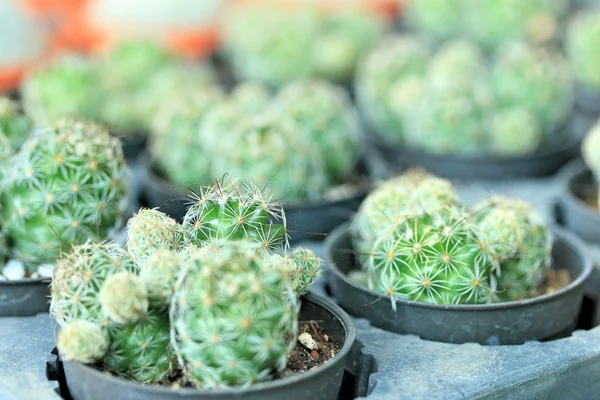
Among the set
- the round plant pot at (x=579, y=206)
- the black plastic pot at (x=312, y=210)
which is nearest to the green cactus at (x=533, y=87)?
the round plant pot at (x=579, y=206)

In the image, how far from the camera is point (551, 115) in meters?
3.49

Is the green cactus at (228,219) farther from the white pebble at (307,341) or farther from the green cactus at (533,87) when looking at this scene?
the green cactus at (533,87)

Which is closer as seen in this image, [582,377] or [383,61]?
[582,377]

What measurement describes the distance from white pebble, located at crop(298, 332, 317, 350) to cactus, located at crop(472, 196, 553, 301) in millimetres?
464

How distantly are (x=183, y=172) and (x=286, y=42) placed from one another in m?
1.60

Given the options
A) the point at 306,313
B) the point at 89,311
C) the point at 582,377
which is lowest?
the point at 582,377

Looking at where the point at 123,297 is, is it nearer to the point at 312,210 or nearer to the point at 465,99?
the point at 312,210

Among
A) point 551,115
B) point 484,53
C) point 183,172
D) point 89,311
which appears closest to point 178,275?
point 89,311

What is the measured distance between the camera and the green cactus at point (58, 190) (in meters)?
2.04

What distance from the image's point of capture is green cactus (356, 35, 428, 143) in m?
3.55

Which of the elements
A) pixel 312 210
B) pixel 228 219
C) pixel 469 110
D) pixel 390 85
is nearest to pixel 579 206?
pixel 469 110

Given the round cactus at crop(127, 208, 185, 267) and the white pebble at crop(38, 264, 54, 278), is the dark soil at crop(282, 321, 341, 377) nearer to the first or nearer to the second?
the round cactus at crop(127, 208, 185, 267)

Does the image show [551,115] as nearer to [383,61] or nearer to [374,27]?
[383,61]

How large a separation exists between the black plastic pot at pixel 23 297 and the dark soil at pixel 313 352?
0.62m
